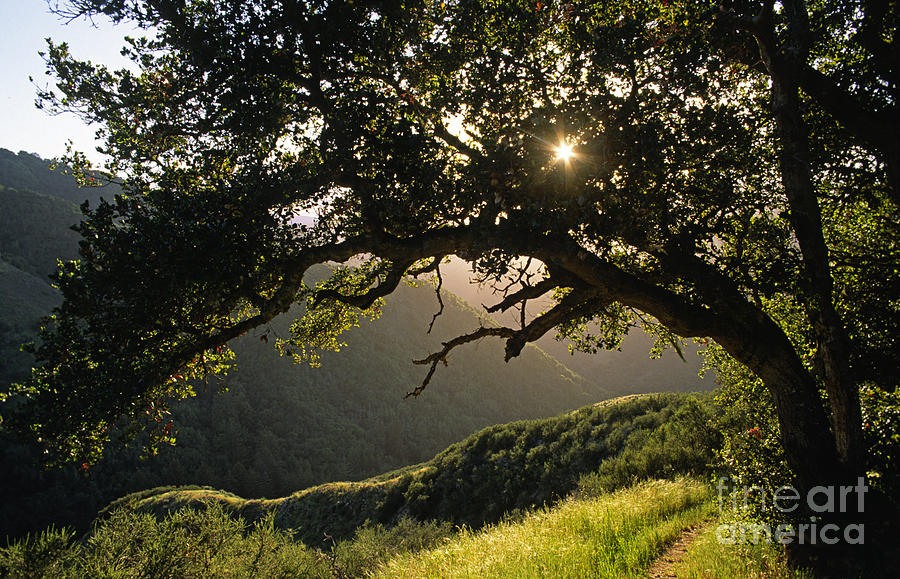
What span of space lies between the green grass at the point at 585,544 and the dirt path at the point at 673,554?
87mm

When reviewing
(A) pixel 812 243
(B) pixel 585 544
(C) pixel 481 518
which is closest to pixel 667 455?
(C) pixel 481 518

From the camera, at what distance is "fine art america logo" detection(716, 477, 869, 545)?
A: 5016 millimetres

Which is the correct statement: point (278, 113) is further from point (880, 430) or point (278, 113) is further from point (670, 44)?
point (880, 430)

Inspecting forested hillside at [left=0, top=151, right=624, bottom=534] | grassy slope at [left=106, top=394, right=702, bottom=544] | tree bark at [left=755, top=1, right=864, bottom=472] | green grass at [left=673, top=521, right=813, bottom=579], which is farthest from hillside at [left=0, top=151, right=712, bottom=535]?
tree bark at [left=755, top=1, right=864, bottom=472]

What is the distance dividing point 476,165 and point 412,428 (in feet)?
279

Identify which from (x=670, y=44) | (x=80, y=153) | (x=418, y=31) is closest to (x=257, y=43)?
(x=418, y=31)

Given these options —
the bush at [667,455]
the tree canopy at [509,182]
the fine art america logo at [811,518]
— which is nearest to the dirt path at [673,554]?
the fine art america logo at [811,518]

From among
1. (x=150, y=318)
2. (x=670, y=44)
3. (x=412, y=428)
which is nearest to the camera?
(x=150, y=318)

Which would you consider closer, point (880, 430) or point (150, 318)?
point (880, 430)

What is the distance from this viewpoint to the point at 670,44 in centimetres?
695

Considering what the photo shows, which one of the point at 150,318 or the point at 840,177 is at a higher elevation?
the point at 840,177

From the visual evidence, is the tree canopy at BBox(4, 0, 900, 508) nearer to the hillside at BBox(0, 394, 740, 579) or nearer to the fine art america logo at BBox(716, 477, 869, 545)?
the fine art america logo at BBox(716, 477, 869, 545)

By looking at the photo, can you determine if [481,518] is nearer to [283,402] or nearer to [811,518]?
[811,518]

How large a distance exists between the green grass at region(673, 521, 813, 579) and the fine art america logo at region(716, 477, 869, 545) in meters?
0.15
